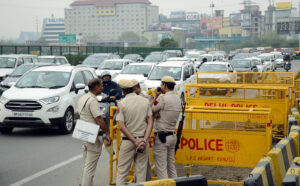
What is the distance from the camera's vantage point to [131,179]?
7.60m

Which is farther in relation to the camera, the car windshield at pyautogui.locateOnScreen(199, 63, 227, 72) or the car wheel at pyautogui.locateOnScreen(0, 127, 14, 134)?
the car windshield at pyautogui.locateOnScreen(199, 63, 227, 72)

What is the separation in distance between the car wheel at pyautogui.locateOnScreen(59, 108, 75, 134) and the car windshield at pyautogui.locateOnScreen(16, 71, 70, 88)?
2.58ft

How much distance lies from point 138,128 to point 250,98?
20.7 feet

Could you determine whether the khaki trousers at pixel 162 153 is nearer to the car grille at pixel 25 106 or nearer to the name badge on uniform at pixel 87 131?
the name badge on uniform at pixel 87 131

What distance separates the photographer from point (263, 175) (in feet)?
17.7

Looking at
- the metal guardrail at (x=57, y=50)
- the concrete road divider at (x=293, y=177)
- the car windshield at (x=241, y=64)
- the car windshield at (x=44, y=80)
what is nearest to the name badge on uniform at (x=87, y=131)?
the concrete road divider at (x=293, y=177)

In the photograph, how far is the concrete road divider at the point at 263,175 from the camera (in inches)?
199

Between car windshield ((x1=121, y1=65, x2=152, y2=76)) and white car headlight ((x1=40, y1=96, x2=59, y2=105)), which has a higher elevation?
car windshield ((x1=121, y1=65, x2=152, y2=76))

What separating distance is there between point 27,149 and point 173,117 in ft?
16.3

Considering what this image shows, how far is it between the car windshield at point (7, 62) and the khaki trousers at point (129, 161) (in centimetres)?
1908

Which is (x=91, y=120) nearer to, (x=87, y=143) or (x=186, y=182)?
(x=87, y=143)

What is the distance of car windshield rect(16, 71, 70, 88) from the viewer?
13.2 m

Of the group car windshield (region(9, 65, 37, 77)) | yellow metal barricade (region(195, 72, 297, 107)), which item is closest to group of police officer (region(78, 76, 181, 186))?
yellow metal barricade (region(195, 72, 297, 107))

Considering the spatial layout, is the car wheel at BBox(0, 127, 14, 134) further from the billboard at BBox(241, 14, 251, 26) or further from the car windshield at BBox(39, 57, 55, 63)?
the billboard at BBox(241, 14, 251, 26)
